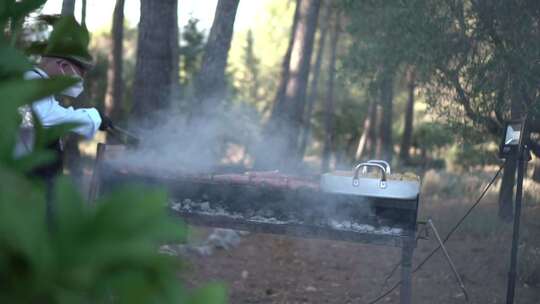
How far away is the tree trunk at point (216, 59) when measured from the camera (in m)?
8.84

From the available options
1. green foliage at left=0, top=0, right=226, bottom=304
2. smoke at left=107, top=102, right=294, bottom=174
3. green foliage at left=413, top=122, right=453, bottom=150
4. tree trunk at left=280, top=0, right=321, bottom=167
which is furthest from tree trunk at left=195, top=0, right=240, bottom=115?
green foliage at left=413, top=122, right=453, bottom=150

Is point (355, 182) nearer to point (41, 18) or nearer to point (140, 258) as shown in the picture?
point (41, 18)

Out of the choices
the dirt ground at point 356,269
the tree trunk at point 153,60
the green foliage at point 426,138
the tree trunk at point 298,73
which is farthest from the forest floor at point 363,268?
the green foliage at point 426,138

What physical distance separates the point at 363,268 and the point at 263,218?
338cm

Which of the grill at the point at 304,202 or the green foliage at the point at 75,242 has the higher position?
the green foliage at the point at 75,242

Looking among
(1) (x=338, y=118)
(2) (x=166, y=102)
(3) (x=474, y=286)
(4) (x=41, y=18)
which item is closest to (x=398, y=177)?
(3) (x=474, y=286)

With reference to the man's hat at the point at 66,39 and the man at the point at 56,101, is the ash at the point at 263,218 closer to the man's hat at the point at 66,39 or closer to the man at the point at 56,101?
the man at the point at 56,101

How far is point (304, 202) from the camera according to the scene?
5.50m

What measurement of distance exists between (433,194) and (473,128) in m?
5.44

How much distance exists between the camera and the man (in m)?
1.38

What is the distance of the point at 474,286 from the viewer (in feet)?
24.2

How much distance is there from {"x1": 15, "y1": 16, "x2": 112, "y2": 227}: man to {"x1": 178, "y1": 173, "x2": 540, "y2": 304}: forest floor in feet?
12.3

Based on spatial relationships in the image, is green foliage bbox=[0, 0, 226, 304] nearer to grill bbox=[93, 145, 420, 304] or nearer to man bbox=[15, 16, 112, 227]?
man bbox=[15, 16, 112, 227]

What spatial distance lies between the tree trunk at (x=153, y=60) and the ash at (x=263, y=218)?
288 centimetres
